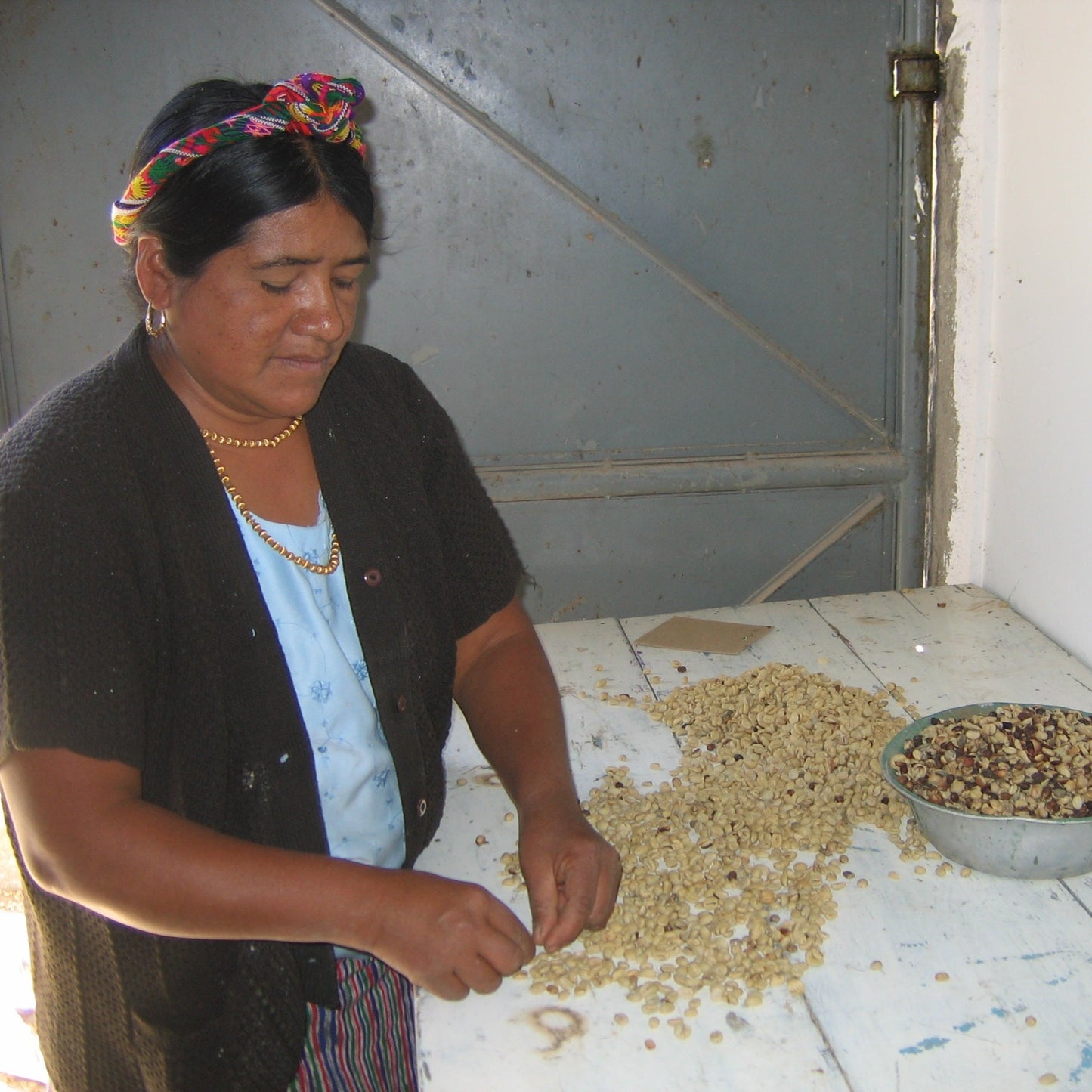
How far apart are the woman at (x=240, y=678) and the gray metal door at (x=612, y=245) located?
142 centimetres

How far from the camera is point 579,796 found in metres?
1.69

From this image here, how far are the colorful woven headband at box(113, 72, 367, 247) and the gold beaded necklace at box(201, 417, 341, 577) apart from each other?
9.9 inches

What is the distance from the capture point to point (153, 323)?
1275 mm

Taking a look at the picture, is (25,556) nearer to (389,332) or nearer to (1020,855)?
(1020,855)

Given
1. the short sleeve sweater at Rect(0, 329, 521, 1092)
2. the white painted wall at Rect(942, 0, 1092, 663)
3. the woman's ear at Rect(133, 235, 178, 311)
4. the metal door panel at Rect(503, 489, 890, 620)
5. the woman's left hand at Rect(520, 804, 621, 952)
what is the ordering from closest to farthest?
the short sleeve sweater at Rect(0, 329, 521, 1092), the woman's ear at Rect(133, 235, 178, 311), the woman's left hand at Rect(520, 804, 621, 952), the white painted wall at Rect(942, 0, 1092, 663), the metal door panel at Rect(503, 489, 890, 620)

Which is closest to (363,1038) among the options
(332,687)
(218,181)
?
(332,687)

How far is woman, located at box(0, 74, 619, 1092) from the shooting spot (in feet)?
3.52

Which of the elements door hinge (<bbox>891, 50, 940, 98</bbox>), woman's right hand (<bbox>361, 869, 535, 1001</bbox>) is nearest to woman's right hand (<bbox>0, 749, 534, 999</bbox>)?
woman's right hand (<bbox>361, 869, 535, 1001</bbox>)

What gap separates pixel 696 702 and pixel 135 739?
1.12 m

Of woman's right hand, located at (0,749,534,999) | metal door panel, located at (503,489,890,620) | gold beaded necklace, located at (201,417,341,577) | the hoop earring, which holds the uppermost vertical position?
the hoop earring

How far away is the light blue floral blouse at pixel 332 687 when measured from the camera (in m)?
1.30

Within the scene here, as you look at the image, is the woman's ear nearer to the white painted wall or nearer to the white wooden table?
the white wooden table

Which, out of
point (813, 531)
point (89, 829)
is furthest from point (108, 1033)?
point (813, 531)

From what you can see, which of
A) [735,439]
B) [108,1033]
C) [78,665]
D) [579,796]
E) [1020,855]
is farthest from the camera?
[735,439]
